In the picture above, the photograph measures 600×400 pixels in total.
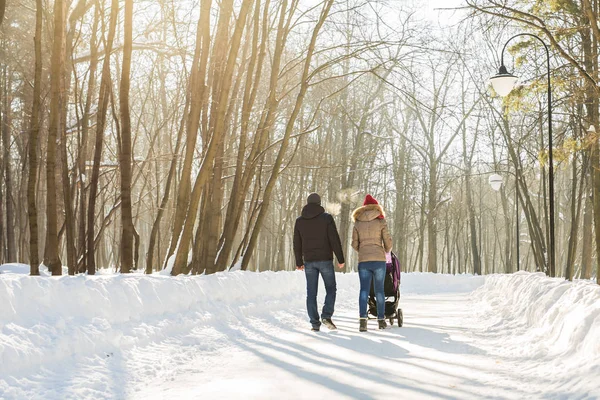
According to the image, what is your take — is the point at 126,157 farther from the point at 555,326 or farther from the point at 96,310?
the point at 555,326

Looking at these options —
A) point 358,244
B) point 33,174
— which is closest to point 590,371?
point 358,244

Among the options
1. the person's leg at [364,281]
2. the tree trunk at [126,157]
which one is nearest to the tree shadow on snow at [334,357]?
the person's leg at [364,281]

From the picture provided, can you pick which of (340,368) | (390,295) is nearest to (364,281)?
(390,295)

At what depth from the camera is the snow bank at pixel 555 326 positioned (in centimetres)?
616

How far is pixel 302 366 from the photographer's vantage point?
6668mm

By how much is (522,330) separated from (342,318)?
414 centimetres

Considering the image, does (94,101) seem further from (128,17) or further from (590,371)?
(590,371)

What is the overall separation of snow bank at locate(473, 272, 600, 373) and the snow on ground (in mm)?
23

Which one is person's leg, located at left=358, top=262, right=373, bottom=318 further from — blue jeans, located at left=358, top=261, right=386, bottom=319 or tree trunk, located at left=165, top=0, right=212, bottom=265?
tree trunk, located at left=165, top=0, right=212, bottom=265

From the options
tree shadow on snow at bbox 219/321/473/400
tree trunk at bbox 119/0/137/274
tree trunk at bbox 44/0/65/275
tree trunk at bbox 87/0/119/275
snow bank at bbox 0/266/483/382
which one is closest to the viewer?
tree shadow on snow at bbox 219/321/473/400

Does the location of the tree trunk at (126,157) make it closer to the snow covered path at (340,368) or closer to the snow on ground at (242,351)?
the snow on ground at (242,351)

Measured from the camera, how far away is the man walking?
10.2 metres

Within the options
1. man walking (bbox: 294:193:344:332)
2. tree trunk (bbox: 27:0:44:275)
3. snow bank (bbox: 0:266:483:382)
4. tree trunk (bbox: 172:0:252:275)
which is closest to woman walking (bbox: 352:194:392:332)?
man walking (bbox: 294:193:344:332)

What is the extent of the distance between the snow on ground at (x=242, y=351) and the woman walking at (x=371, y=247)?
2.11 feet
